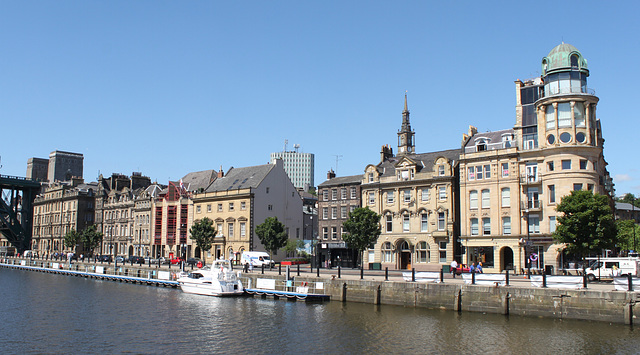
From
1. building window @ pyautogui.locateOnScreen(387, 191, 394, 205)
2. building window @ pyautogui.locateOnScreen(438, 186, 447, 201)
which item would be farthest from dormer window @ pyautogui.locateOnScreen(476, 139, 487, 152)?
building window @ pyautogui.locateOnScreen(387, 191, 394, 205)

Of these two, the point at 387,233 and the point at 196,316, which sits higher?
the point at 387,233

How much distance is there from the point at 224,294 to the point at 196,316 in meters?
10.2

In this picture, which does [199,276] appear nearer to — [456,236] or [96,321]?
[96,321]

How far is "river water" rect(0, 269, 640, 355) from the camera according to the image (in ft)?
89.4

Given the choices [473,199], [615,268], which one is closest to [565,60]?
[473,199]

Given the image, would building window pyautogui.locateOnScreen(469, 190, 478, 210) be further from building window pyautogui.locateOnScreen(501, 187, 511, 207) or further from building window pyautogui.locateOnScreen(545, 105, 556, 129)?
building window pyautogui.locateOnScreen(545, 105, 556, 129)

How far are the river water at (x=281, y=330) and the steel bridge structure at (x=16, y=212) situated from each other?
91976 millimetres

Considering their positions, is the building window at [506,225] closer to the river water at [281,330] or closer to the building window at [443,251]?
the building window at [443,251]

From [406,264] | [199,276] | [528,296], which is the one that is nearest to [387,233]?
[406,264]

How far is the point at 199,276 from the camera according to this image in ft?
167

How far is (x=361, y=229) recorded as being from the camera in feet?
Result: 202

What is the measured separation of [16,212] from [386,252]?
325ft

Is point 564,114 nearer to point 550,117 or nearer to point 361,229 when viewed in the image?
point 550,117

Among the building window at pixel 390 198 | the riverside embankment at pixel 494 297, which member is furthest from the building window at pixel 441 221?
the riverside embankment at pixel 494 297
